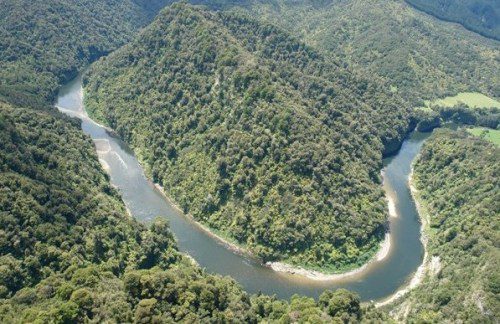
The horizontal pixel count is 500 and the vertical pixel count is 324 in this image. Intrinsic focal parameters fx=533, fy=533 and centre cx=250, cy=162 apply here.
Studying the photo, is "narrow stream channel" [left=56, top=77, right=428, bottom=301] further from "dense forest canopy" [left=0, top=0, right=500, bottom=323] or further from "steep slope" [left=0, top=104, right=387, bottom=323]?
"steep slope" [left=0, top=104, right=387, bottom=323]

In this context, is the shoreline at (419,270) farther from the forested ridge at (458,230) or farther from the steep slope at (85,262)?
the steep slope at (85,262)

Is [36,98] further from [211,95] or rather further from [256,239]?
[256,239]

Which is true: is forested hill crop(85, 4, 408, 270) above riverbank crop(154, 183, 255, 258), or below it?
above

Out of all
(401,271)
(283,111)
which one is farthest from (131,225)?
(401,271)

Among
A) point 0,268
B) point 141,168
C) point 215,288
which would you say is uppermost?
point 215,288

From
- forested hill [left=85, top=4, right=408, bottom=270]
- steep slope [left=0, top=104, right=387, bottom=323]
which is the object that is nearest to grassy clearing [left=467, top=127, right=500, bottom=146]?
forested hill [left=85, top=4, right=408, bottom=270]
